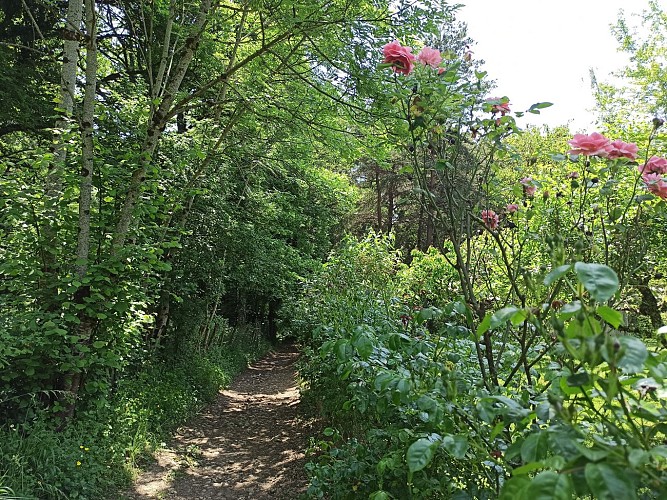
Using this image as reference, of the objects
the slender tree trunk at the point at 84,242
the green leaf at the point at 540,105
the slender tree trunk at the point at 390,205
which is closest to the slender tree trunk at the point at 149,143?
the slender tree trunk at the point at 84,242

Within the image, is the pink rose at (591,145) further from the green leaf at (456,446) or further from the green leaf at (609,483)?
the green leaf at (609,483)

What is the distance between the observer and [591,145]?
65.6 inches

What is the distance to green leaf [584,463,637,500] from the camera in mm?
690

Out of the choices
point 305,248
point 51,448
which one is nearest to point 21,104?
point 51,448

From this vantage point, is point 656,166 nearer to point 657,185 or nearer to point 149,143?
point 657,185

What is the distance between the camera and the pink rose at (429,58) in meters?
2.18

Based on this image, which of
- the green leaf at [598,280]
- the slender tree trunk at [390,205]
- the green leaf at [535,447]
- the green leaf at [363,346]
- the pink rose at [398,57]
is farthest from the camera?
the slender tree trunk at [390,205]

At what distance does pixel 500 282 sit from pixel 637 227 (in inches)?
73.9

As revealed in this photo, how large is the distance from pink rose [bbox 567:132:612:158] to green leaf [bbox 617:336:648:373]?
41.5 inches

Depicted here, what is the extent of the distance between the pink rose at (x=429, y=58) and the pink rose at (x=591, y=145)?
0.81m

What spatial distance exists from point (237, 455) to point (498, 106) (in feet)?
18.6

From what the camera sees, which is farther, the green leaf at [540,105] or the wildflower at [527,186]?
the wildflower at [527,186]

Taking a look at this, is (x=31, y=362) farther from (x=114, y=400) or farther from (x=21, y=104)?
(x=21, y=104)

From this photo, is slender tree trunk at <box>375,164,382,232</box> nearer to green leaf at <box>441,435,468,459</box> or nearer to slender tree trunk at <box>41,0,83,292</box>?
slender tree trunk at <box>41,0,83,292</box>
